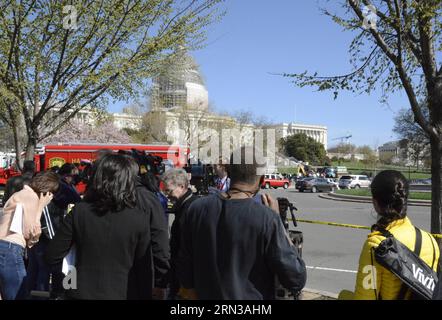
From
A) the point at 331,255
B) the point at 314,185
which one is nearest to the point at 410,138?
the point at 314,185

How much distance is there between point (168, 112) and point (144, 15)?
1834 inches

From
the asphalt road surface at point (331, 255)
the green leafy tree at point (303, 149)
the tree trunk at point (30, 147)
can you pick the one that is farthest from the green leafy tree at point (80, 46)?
the green leafy tree at point (303, 149)

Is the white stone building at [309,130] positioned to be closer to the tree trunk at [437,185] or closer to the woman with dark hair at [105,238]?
the tree trunk at [437,185]

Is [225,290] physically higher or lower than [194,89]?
lower

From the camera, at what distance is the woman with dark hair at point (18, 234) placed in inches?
176

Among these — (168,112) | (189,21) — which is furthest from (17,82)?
(168,112)

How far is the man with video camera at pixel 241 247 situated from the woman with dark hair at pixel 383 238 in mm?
398

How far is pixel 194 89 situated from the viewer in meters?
73.6

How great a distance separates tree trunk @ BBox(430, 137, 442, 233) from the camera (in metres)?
5.43

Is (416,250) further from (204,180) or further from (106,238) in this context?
(204,180)

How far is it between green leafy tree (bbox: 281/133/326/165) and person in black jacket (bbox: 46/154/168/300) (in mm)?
91350

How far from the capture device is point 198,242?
2787mm

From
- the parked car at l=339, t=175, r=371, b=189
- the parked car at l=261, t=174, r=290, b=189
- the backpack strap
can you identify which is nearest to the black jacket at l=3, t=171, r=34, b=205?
the backpack strap
